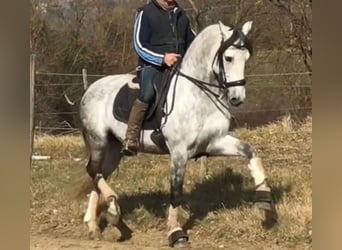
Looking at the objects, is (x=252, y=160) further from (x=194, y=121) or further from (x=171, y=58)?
(x=171, y=58)

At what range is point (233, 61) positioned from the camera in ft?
7.70

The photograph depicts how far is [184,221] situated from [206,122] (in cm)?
36

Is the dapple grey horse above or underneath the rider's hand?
underneath

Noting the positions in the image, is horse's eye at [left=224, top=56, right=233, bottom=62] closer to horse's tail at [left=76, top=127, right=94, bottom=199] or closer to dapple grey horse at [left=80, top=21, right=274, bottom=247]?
dapple grey horse at [left=80, top=21, right=274, bottom=247]

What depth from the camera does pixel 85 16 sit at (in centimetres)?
247

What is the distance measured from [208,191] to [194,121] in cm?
25

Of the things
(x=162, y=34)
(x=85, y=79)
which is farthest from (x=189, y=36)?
(x=85, y=79)

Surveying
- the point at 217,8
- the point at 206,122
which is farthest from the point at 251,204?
the point at 217,8

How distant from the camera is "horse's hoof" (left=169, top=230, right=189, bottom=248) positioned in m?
2.37

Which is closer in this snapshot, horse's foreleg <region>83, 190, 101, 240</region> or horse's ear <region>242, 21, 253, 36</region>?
horse's ear <region>242, 21, 253, 36</region>

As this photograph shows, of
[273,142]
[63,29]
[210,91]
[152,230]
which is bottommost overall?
[152,230]

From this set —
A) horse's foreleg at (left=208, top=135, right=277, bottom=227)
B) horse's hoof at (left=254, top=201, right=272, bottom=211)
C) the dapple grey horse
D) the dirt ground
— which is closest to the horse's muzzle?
the dapple grey horse

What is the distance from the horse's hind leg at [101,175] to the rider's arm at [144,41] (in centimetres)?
33

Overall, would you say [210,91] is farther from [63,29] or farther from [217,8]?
[63,29]
